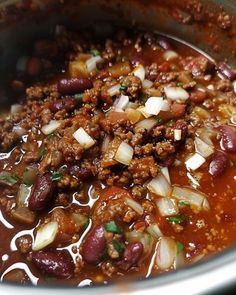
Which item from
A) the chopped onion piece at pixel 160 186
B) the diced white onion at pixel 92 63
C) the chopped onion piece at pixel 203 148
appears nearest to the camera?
the chopped onion piece at pixel 160 186

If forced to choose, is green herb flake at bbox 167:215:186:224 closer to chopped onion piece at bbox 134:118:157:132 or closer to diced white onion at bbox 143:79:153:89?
chopped onion piece at bbox 134:118:157:132

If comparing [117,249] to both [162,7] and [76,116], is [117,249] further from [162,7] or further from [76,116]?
[162,7]

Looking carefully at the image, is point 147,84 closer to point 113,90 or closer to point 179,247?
point 113,90

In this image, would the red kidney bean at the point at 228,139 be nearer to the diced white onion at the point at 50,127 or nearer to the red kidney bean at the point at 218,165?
the red kidney bean at the point at 218,165

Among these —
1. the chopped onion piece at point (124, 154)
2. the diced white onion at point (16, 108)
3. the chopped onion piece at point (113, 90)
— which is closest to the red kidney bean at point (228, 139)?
the chopped onion piece at point (124, 154)

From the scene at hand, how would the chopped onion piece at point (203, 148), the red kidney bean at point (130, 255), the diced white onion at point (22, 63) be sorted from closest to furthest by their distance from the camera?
the red kidney bean at point (130, 255) → the chopped onion piece at point (203, 148) → the diced white onion at point (22, 63)

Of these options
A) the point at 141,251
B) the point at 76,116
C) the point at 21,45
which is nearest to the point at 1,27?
the point at 21,45

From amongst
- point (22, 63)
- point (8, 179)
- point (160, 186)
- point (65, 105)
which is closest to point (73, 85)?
point (65, 105)

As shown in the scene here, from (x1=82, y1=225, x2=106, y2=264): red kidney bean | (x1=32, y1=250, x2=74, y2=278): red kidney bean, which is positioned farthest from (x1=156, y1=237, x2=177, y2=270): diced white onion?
(x1=32, y1=250, x2=74, y2=278): red kidney bean
